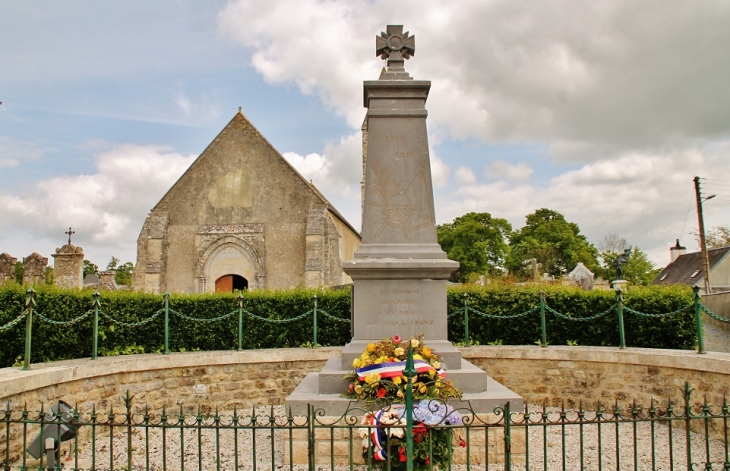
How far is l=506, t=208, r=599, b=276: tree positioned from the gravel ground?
42.0 meters

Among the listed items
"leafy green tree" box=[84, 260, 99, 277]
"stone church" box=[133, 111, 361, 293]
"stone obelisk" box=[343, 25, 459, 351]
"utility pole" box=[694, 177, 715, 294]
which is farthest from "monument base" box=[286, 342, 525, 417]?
"leafy green tree" box=[84, 260, 99, 277]

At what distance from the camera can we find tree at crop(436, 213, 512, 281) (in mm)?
49844

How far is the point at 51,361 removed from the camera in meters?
7.87

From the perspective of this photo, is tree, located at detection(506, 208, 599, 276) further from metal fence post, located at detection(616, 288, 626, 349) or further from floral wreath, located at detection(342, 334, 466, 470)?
floral wreath, located at detection(342, 334, 466, 470)

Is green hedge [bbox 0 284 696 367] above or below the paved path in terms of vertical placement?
above

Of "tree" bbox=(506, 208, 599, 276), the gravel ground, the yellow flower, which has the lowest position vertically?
the gravel ground

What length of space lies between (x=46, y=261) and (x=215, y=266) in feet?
20.8

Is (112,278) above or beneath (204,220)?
beneath

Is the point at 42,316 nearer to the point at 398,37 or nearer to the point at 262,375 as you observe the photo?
the point at 262,375

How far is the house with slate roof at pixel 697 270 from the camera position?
29922 millimetres

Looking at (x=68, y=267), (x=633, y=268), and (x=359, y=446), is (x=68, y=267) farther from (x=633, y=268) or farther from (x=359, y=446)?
(x=633, y=268)

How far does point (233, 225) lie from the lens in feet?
71.6

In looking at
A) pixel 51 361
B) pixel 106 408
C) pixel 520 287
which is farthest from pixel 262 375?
pixel 520 287

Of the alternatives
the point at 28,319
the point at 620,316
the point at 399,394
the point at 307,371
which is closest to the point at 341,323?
the point at 307,371
